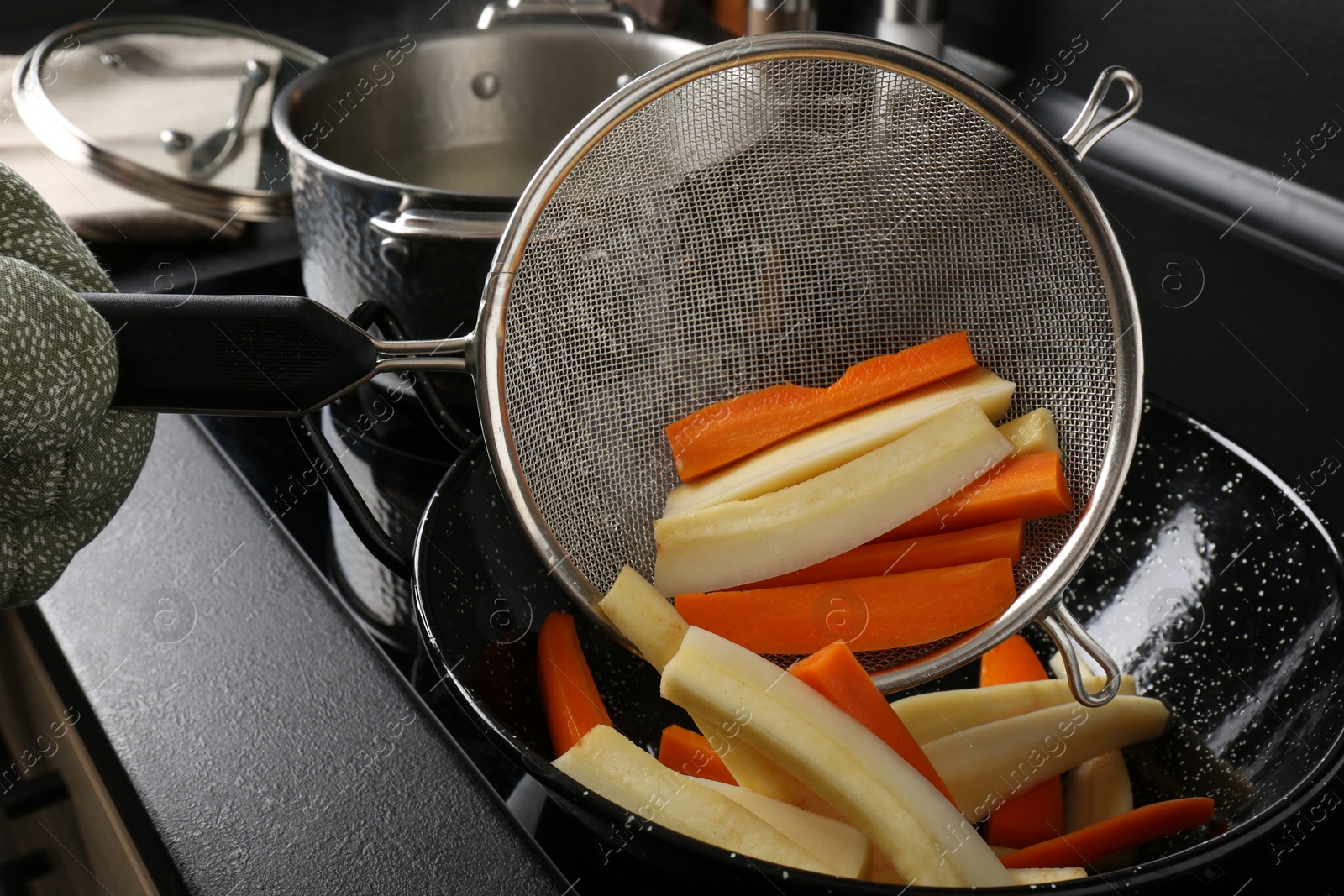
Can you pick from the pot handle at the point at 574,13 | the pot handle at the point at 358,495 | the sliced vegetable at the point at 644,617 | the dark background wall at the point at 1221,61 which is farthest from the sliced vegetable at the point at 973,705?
the pot handle at the point at 574,13

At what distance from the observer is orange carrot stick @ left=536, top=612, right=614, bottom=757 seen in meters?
0.55

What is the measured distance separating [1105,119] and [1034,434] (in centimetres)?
19

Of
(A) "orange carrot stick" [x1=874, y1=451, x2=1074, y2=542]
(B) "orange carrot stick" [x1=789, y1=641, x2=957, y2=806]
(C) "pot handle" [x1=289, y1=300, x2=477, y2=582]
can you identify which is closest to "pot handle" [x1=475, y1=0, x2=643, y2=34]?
(C) "pot handle" [x1=289, y1=300, x2=477, y2=582]

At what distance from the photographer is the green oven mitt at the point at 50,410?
450mm

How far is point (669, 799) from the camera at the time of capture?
475mm

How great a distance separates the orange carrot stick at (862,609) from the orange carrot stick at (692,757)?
0.07 m

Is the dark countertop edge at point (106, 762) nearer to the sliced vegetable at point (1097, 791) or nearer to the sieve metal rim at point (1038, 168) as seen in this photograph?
the sieve metal rim at point (1038, 168)

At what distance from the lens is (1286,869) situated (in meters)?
0.53

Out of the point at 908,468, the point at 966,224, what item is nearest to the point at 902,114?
the point at 966,224

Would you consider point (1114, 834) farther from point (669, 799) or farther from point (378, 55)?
point (378, 55)

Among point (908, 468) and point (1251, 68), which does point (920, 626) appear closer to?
point (908, 468)

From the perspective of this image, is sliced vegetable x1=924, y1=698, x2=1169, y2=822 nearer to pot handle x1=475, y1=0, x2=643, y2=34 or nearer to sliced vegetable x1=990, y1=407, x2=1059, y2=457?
sliced vegetable x1=990, y1=407, x2=1059, y2=457

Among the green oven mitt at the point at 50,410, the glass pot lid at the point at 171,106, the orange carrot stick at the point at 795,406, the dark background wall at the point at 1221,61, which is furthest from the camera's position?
the glass pot lid at the point at 171,106

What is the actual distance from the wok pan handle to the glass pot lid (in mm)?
780
